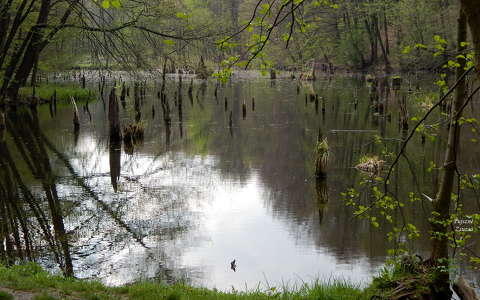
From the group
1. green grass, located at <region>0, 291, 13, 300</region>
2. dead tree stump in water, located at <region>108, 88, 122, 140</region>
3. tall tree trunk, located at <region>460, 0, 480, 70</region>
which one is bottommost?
green grass, located at <region>0, 291, 13, 300</region>

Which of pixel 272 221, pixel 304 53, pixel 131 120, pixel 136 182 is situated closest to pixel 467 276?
pixel 272 221

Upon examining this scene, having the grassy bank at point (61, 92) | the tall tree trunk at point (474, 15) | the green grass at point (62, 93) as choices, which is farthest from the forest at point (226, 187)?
the green grass at point (62, 93)

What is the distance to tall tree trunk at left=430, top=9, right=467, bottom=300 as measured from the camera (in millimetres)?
6168

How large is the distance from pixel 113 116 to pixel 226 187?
7535mm

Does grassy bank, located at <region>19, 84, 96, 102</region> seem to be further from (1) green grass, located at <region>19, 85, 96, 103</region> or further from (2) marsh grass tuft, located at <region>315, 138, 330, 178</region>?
(2) marsh grass tuft, located at <region>315, 138, 330, 178</region>

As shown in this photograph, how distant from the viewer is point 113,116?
68.6 feet

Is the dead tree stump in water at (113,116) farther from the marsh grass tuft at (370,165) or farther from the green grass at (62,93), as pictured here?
the green grass at (62,93)

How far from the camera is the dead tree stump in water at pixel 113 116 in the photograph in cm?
2036

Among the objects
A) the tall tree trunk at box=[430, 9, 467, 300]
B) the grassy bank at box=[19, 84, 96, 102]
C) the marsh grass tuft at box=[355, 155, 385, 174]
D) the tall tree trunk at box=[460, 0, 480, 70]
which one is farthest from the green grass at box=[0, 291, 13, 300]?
the grassy bank at box=[19, 84, 96, 102]

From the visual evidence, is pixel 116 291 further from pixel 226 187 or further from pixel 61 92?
pixel 61 92

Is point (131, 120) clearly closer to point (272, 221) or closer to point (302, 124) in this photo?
point (302, 124)

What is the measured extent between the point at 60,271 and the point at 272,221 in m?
5.21

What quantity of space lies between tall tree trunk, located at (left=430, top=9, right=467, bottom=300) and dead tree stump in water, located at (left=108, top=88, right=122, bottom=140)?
15086 mm

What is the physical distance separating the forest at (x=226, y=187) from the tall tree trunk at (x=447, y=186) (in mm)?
24
